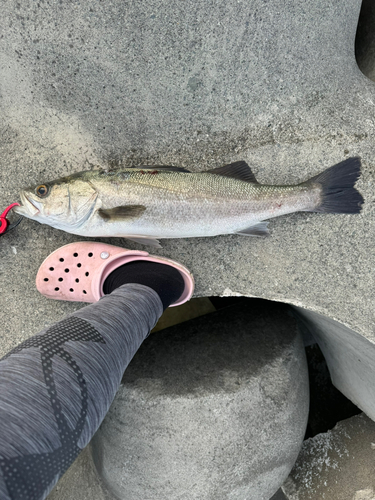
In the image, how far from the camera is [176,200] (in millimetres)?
1717

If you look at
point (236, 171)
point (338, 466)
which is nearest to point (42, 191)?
point (236, 171)

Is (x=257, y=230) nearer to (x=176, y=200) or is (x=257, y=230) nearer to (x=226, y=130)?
(x=176, y=200)

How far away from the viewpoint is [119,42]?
6.01ft

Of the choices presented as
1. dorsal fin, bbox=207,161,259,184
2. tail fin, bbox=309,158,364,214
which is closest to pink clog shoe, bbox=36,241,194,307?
dorsal fin, bbox=207,161,259,184

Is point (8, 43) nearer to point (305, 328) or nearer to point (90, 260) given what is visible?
point (90, 260)

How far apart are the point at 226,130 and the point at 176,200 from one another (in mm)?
583

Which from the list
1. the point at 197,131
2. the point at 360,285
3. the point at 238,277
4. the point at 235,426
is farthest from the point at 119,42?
the point at 235,426

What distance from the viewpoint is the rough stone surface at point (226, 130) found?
1881mm

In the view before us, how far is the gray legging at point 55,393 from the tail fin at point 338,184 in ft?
3.86

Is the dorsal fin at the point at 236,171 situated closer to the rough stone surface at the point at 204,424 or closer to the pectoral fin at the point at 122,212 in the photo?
the pectoral fin at the point at 122,212

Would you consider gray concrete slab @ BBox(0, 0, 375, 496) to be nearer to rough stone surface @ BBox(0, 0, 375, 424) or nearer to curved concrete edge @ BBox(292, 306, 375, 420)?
rough stone surface @ BBox(0, 0, 375, 424)

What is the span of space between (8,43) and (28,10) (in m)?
0.19

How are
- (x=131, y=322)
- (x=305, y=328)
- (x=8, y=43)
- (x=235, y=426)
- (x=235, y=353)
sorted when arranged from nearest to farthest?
(x=131, y=322) < (x=8, y=43) < (x=235, y=426) < (x=235, y=353) < (x=305, y=328)

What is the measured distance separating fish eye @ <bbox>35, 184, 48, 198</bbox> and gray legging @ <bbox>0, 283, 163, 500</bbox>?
26.1 inches
